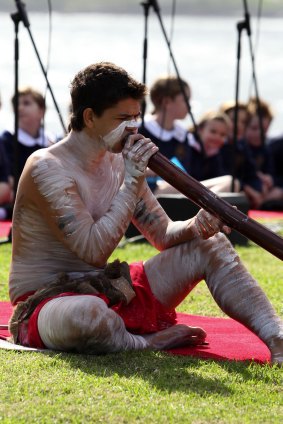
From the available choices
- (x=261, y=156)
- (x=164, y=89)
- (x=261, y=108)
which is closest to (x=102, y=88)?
(x=164, y=89)

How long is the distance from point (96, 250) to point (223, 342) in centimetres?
65

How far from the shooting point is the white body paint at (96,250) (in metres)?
3.70

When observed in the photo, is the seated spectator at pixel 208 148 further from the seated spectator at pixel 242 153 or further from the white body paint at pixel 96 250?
the white body paint at pixel 96 250

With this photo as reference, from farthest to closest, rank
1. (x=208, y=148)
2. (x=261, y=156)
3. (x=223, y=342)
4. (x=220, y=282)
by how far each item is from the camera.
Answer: (x=261, y=156) → (x=208, y=148) → (x=223, y=342) → (x=220, y=282)

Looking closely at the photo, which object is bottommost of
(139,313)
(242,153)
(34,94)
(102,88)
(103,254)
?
(242,153)

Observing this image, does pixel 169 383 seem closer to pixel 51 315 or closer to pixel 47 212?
pixel 51 315

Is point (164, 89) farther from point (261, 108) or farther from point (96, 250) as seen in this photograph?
point (96, 250)

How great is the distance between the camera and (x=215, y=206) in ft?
12.4

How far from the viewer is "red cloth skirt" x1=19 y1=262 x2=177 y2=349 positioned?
3.81m

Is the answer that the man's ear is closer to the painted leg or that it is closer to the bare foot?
the painted leg

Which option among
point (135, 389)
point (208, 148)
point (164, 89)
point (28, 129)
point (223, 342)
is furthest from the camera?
point (208, 148)

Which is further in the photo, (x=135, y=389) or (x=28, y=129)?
(x=28, y=129)

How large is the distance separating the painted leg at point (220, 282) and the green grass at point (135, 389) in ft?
0.75

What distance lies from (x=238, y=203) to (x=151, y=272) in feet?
10.3
